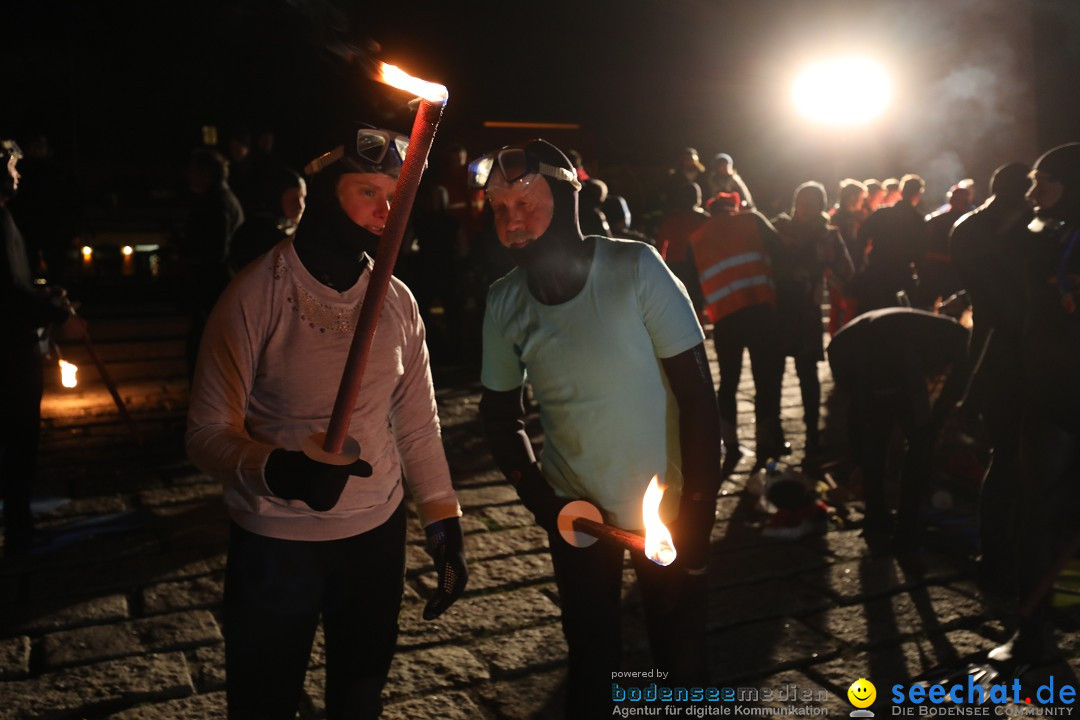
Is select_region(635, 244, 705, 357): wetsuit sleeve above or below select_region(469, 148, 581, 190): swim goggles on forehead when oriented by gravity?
below

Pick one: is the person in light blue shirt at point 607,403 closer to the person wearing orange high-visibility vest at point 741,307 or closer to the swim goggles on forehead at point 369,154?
the swim goggles on forehead at point 369,154

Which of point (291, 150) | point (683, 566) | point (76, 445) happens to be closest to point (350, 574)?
point (683, 566)

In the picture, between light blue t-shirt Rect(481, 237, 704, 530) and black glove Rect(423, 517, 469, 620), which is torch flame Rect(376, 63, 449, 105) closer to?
light blue t-shirt Rect(481, 237, 704, 530)

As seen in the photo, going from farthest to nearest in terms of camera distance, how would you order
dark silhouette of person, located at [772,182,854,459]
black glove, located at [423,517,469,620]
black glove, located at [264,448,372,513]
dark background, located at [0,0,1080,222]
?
dark background, located at [0,0,1080,222]
dark silhouette of person, located at [772,182,854,459]
black glove, located at [423,517,469,620]
black glove, located at [264,448,372,513]

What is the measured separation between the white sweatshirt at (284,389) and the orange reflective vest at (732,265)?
4297 mm

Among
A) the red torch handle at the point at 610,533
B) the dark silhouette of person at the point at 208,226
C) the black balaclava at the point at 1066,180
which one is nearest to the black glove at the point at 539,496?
the red torch handle at the point at 610,533

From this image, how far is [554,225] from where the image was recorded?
8.96ft

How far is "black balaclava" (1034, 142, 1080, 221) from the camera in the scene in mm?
3725

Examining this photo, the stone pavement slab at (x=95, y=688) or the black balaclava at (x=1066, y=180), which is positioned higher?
the black balaclava at (x=1066, y=180)

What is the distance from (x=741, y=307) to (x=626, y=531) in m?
4.24

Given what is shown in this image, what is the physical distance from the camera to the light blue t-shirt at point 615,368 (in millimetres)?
2641

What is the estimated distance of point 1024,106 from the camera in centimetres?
1452

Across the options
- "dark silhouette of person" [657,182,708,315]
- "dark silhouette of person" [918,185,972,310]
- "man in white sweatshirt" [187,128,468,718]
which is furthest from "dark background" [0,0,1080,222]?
"man in white sweatshirt" [187,128,468,718]

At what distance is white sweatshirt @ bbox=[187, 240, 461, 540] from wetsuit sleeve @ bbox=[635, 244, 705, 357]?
0.69 meters
